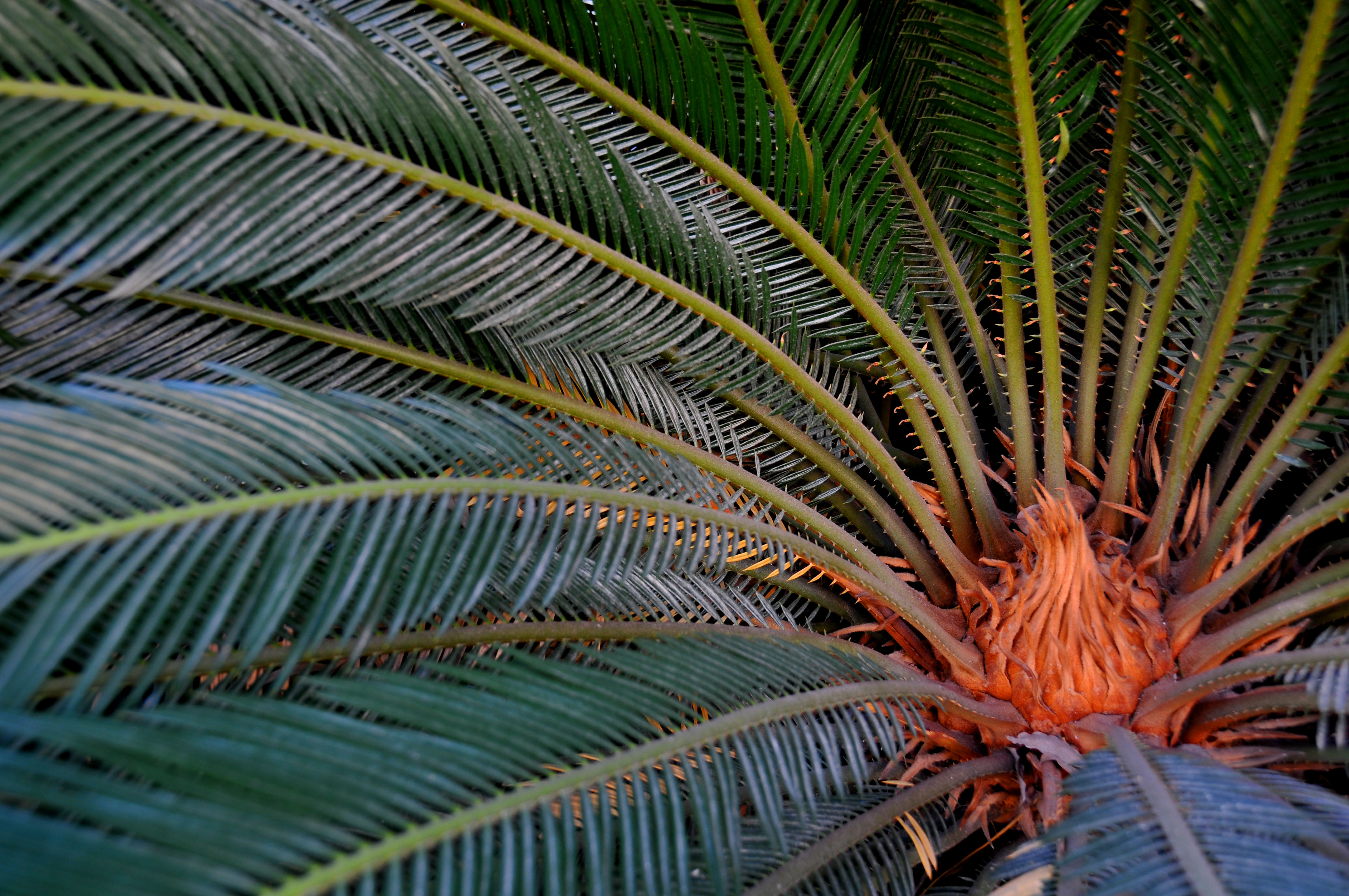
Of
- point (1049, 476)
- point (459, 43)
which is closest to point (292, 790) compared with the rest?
point (459, 43)

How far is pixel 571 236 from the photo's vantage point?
1.38m

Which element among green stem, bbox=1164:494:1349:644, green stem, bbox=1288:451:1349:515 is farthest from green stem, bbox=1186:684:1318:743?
green stem, bbox=1288:451:1349:515

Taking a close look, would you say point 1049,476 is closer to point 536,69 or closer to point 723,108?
point 723,108

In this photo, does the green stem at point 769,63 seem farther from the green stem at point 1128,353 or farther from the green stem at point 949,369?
the green stem at point 1128,353

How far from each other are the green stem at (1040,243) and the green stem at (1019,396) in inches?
1.5

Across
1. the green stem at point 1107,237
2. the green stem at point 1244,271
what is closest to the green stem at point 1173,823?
the green stem at point 1244,271

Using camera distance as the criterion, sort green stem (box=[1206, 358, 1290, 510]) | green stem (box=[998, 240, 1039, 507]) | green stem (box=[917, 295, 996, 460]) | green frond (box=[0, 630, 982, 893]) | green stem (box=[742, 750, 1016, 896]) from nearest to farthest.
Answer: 1. green frond (box=[0, 630, 982, 893])
2. green stem (box=[742, 750, 1016, 896])
3. green stem (box=[1206, 358, 1290, 510])
4. green stem (box=[998, 240, 1039, 507])
5. green stem (box=[917, 295, 996, 460])

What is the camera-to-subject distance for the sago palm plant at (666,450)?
931 mm

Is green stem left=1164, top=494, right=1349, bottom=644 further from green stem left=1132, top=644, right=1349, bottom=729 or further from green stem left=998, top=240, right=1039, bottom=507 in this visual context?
green stem left=998, top=240, right=1039, bottom=507

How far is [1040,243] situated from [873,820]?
3.68 ft

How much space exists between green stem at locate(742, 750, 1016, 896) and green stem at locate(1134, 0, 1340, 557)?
0.56 meters

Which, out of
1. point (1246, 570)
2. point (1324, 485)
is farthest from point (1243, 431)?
point (1246, 570)

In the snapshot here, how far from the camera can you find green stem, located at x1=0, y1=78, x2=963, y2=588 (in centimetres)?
101

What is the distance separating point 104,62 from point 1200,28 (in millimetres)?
1496
